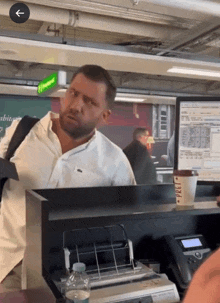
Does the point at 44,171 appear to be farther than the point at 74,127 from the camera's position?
No

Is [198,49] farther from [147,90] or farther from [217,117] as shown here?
[217,117]

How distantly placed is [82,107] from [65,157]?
1.16 ft

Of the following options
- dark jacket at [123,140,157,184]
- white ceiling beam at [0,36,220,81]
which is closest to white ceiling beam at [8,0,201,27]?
white ceiling beam at [0,36,220,81]

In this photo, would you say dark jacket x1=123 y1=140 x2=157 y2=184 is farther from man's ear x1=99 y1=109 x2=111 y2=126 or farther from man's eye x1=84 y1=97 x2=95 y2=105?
man's eye x1=84 y1=97 x2=95 y2=105

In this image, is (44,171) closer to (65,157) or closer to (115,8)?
(65,157)

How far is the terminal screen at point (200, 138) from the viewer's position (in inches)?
63.1

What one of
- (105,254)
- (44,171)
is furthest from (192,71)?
(105,254)

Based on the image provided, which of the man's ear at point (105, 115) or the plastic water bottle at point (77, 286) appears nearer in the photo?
the plastic water bottle at point (77, 286)

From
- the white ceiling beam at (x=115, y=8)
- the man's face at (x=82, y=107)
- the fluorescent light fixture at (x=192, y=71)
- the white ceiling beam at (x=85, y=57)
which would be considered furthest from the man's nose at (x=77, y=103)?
the fluorescent light fixture at (x=192, y=71)

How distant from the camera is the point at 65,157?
1960 mm

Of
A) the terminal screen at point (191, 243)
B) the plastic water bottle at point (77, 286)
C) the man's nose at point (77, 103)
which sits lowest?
the plastic water bottle at point (77, 286)

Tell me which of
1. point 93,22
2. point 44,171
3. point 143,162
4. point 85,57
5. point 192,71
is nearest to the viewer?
point 44,171

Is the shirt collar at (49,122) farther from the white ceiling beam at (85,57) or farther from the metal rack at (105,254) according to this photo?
the white ceiling beam at (85,57)

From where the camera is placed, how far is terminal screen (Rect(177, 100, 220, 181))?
1.60 metres
